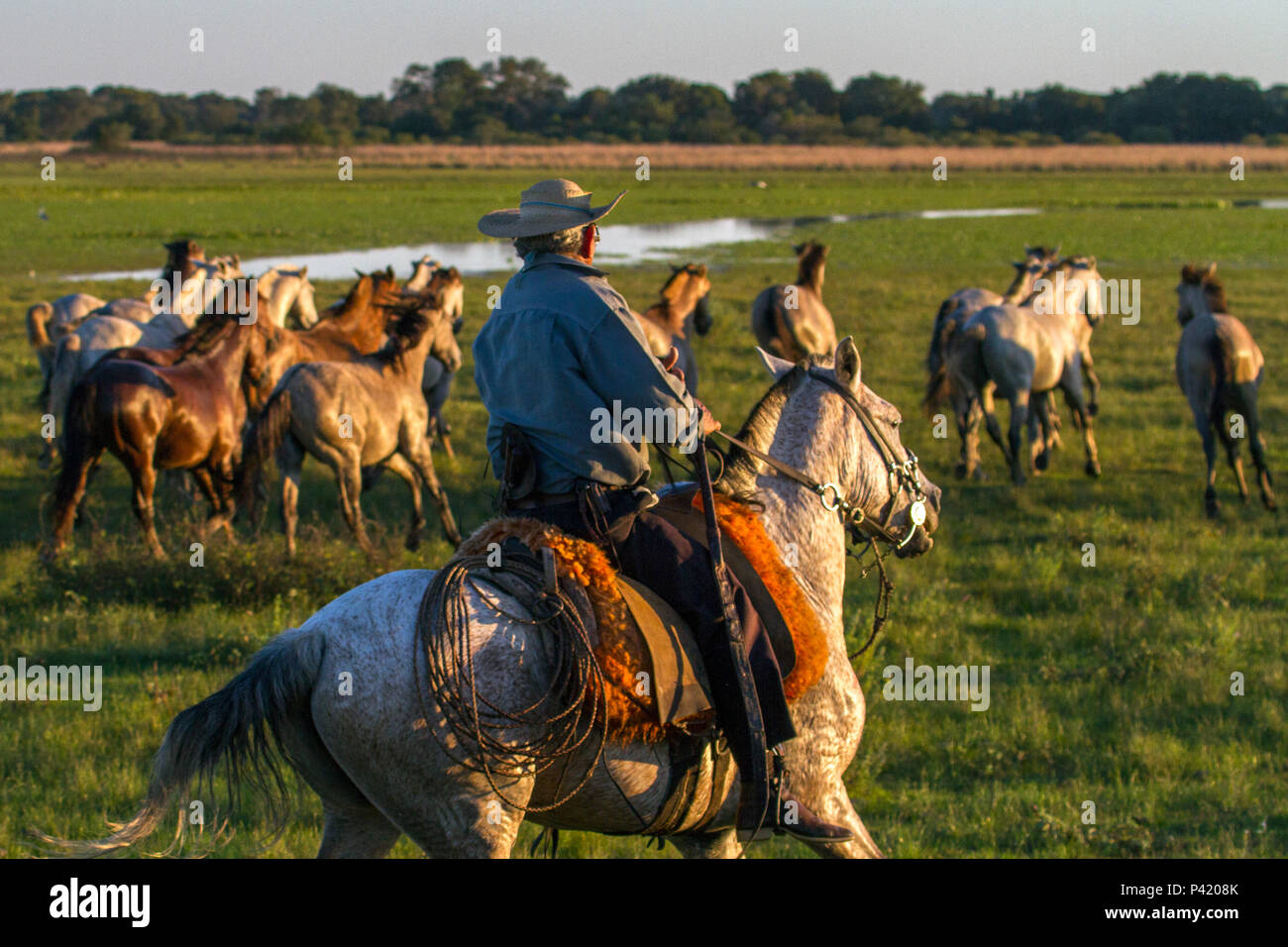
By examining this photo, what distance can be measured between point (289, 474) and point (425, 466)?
1226 mm

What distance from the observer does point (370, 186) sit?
262 ft

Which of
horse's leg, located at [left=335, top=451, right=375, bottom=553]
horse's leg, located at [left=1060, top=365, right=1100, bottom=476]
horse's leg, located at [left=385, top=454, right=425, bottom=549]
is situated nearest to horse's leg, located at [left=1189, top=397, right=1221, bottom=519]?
horse's leg, located at [left=1060, top=365, right=1100, bottom=476]

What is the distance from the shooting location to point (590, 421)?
3904 mm

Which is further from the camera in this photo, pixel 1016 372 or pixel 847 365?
pixel 1016 372

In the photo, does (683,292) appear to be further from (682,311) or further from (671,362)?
(671,362)

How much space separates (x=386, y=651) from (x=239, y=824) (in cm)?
273

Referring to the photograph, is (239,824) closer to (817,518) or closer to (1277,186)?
(817,518)

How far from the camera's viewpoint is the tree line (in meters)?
121

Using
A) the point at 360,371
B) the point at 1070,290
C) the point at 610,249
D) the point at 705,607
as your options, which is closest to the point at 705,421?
the point at 705,607

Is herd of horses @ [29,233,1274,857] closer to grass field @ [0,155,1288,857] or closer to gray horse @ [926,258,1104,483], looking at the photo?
gray horse @ [926,258,1104,483]

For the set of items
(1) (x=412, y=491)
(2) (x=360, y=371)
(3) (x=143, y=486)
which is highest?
(2) (x=360, y=371)

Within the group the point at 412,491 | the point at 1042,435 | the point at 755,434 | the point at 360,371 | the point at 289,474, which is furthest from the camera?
the point at 1042,435

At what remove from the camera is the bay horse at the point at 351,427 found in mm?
10438
